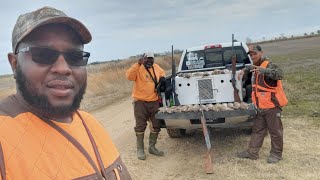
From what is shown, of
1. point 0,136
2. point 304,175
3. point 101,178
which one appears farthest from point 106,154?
point 304,175

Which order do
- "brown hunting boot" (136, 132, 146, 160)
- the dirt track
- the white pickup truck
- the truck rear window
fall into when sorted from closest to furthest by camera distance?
the dirt track < the white pickup truck < "brown hunting boot" (136, 132, 146, 160) < the truck rear window

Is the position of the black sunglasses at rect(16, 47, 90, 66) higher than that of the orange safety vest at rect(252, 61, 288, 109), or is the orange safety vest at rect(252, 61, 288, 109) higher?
the black sunglasses at rect(16, 47, 90, 66)

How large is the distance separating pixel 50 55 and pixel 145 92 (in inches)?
235

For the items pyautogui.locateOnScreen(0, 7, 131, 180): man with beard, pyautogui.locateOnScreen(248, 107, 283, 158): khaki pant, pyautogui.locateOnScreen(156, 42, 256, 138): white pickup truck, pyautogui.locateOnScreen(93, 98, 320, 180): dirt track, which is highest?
pyautogui.locateOnScreen(0, 7, 131, 180): man with beard

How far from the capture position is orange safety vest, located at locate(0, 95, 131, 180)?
142 centimetres

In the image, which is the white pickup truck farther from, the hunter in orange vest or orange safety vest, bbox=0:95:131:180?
orange safety vest, bbox=0:95:131:180

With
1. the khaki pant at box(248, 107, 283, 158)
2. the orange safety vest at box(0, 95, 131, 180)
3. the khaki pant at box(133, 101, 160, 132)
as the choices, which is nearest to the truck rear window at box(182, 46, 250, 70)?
the khaki pant at box(133, 101, 160, 132)

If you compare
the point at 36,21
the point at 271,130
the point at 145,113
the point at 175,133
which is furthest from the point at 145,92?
the point at 36,21

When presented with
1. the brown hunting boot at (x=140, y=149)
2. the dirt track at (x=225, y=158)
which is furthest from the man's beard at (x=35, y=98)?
the brown hunting boot at (x=140, y=149)

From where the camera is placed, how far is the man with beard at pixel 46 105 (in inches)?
57.5

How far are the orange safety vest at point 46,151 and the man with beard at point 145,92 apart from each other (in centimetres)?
575

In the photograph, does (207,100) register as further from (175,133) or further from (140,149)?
(140,149)

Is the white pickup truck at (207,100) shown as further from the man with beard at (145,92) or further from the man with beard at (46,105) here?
the man with beard at (46,105)

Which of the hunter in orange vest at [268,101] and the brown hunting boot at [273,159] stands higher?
the hunter in orange vest at [268,101]
